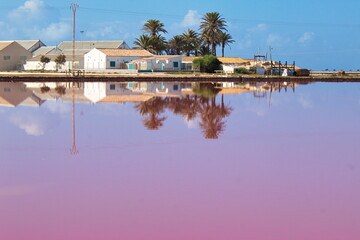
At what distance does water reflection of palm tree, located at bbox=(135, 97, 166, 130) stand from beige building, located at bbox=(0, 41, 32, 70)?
55700mm

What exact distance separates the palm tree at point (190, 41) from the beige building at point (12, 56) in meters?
22.8

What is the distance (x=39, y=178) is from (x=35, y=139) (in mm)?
4407

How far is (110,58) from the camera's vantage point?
6900cm

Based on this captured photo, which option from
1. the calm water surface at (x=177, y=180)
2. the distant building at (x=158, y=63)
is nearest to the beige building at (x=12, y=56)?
the distant building at (x=158, y=63)

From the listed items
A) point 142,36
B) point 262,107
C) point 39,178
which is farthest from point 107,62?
point 39,178

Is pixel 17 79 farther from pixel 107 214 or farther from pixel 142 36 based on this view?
pixel 107 214

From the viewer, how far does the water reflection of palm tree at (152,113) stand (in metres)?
15.9

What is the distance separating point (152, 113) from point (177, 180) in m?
11.5

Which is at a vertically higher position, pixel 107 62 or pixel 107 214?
pixel 107 62

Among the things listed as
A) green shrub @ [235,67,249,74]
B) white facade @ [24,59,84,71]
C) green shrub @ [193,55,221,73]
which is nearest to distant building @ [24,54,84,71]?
white facade @ [24,59,84,71]

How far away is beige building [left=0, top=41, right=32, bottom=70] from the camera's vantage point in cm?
7588

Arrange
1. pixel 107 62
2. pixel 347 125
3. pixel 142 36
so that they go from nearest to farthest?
1. pixel 347 125
2. pixel 107 62
3. pixel 142 36

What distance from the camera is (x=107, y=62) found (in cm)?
6900

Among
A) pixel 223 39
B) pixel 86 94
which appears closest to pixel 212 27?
pixel 223 39
